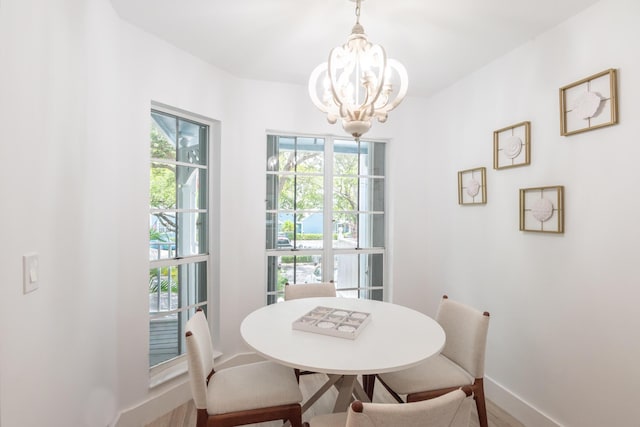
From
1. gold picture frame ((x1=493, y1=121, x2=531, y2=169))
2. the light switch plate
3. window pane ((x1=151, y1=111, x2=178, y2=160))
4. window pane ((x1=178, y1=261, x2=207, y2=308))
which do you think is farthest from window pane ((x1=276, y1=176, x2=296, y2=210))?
the light switch plate

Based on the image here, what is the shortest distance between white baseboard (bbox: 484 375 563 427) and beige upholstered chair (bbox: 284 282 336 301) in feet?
4.57

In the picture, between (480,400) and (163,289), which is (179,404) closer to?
(163,289)

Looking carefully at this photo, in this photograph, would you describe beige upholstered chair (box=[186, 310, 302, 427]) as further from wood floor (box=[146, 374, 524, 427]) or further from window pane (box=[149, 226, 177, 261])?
window pane (box=[149, 226, 177, 261])

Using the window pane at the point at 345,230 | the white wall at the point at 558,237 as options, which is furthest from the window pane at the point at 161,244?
the white wall at the point at 558,237

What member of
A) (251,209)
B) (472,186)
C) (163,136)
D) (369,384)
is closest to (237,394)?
(369,384)

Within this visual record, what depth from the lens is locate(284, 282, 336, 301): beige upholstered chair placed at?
8.44 ft

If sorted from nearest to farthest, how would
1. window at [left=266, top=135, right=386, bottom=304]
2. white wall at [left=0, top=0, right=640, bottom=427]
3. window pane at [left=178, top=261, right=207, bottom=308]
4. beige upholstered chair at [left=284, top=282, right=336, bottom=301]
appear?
1. white wall at [left=0, top=0, right=640, bottom=427]
2. beige upholstered chair at [left=284, top=282, right=336, bottom=301]
3. window pane at [left=178, top=261, right=207, bottom=308]
4. window at [left=266, top=135, right=386, bottom=304]

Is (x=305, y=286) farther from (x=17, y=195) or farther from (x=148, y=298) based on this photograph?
(x=17, y=195)

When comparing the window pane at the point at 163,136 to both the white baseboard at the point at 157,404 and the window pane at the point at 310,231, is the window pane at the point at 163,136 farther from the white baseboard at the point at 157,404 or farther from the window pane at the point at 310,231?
the white baseboard at the point at 157,404

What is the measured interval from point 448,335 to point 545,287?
73 centimetres

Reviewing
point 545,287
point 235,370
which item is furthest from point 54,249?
point 545,287

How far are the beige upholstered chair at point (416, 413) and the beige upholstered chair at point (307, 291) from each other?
1536 mm

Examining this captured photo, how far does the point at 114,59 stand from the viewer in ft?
6.73

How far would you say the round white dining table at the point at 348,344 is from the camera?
1.38 m
